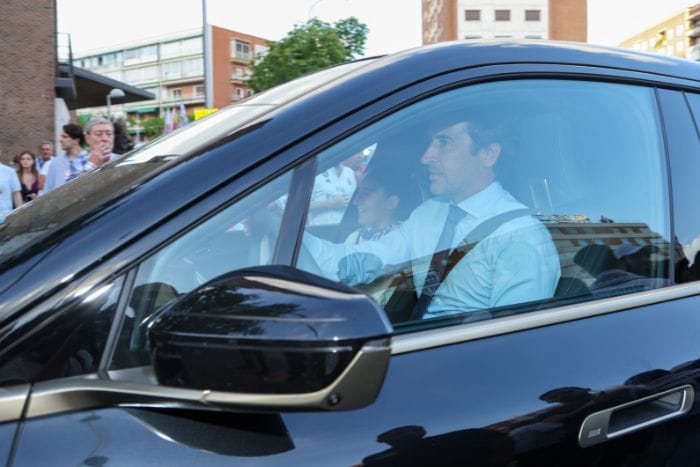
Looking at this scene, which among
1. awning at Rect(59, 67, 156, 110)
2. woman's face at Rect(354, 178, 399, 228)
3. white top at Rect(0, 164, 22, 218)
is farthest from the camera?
awning at Rect(59, 67, 156, 110)

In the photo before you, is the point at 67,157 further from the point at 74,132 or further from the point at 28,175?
the point at 28,175

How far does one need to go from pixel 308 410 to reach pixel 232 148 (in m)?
0.50

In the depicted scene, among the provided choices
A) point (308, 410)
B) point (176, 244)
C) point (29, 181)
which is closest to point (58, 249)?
point (176, 244)

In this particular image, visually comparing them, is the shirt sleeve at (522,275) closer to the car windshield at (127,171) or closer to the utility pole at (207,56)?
the car windshield at (127,171)

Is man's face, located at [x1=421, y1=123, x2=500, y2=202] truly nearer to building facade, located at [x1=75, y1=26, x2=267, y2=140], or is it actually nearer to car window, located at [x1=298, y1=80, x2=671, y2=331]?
car window, located at [x1=298, y1=80, x2=671, y2=331]

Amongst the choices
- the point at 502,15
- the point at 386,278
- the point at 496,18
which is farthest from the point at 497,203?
the point at 496,18

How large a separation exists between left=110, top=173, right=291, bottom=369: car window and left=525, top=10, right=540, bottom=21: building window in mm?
83790

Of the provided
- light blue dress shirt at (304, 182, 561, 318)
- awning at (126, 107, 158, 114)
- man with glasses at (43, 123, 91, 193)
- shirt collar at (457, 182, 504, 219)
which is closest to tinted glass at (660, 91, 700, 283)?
light blue dress shirt at (304, 182, 561, 318)

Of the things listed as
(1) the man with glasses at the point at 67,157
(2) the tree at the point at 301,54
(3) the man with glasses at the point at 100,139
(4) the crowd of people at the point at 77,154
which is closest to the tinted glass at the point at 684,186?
(4) the crowd of people at the point at 77,154

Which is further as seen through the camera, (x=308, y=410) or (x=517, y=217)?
(x=517, y=217)

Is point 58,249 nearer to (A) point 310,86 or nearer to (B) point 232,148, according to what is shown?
(B) point 232,148

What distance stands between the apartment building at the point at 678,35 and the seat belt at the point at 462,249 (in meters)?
95.1

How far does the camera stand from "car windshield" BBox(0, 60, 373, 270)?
1.37 meters

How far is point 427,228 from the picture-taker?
1.69m
